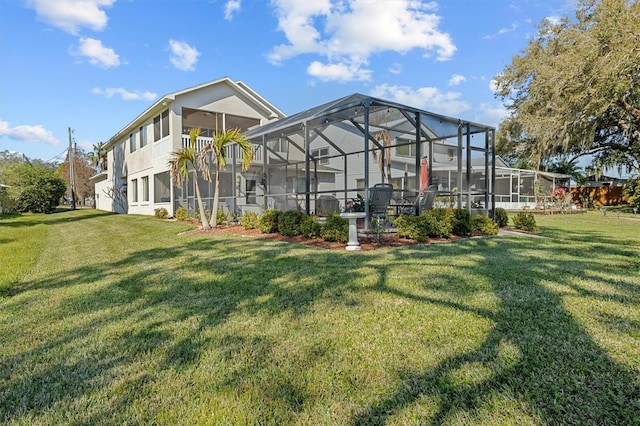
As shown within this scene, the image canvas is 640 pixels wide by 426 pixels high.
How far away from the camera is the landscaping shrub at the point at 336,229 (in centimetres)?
719

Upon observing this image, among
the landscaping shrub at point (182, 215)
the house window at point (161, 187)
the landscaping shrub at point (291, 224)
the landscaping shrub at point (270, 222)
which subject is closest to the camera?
the landscaping shrub at point (291, 224)

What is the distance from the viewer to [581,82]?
15.4 m

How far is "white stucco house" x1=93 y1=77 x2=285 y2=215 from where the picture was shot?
51.3ft

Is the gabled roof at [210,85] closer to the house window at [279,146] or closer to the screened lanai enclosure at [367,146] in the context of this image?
the screened lanai enclosure at [367,146]

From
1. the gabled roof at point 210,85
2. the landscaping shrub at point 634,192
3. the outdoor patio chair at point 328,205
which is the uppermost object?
the gabled roof at point 210,85

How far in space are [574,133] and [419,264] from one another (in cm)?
1872

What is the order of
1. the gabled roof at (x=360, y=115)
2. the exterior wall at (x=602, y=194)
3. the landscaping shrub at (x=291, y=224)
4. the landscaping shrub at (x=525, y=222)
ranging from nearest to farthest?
the gabled roof at (x=360, y=115) → the landscaping shrub at (x=291, y=224) → the landscaping shrub at (x=525, y=222) → the exterior wall at (x=602, y=194)

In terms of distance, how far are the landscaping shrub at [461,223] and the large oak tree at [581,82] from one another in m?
11.6

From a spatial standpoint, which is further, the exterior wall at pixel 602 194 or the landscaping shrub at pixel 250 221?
the exterior wall at pixel 602 194

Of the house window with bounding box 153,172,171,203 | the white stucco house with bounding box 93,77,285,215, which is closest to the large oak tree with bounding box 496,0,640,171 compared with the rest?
the white stucco house with bounding box 93,77,285,215

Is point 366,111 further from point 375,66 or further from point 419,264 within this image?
point 375,66

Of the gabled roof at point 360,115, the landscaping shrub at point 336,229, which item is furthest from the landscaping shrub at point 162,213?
the landscaping shrub at point 336,229

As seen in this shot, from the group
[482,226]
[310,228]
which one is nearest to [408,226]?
[310,228]

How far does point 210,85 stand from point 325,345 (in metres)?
16.7
